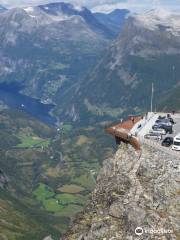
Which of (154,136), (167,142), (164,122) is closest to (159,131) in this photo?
(154,136)

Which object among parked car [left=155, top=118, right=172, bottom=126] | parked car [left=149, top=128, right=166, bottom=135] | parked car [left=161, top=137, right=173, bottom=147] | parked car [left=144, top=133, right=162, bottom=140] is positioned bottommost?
parked car [left=155, top=118, right=172, bottom=126]

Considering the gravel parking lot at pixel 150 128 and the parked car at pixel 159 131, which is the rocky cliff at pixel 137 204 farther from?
the parked car at pixel 159 131

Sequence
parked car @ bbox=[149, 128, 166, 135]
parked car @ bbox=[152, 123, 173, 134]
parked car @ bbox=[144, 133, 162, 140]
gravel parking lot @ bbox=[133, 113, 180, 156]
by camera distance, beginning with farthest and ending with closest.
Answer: parked car @ bbox=[152, 123, 173, 134] < parked car @ bbox=[149, 128, 166, 135] < parked car @ bbox=[144, 133, 162, 140] < gravel parking lot @ bbox=[133, 113, 180, 156]

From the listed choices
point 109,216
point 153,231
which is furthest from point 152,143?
point 153,231

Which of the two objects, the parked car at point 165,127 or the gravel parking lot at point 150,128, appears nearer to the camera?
the gravel parking lot at point 150,128

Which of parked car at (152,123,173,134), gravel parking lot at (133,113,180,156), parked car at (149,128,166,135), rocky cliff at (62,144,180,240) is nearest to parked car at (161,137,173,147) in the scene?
gravel parking lot at (133,113,180,156)

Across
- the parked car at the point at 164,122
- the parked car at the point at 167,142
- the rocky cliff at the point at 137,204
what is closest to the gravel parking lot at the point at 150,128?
the parked car at the point at 167,142

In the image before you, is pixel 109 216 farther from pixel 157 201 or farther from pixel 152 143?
pixel 152 143

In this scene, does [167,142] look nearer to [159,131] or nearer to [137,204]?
[159,131]

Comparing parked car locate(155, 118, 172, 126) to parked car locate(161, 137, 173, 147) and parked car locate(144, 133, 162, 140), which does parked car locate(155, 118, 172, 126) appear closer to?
parked car locate(144, 133, 162, 140)

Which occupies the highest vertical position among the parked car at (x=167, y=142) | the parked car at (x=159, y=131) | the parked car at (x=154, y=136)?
the parked car at (x=167, y=142)
